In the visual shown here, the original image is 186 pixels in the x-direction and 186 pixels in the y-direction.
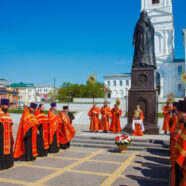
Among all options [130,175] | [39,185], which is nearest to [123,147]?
[130,175]

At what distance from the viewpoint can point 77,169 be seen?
6.39 m

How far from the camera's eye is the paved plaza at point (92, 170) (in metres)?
5.36

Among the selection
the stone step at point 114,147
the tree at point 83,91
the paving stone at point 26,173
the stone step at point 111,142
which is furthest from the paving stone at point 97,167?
the tree at point 83,91

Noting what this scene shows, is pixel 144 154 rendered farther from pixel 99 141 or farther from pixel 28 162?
pixel 28 162

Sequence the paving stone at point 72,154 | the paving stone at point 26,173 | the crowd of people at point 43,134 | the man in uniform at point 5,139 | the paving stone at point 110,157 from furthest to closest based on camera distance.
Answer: the paving stone at point 72,154, the paving stone at point 110,157, the man in uniform at point 5,139, the paving stone at point 26,173, the crowd of people at point 43,134

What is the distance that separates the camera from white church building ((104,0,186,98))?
5106 centimetres

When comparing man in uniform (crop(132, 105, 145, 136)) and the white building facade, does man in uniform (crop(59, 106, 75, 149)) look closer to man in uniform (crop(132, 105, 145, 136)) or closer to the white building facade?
man in uniform (crop(132, 105, 145, 136))

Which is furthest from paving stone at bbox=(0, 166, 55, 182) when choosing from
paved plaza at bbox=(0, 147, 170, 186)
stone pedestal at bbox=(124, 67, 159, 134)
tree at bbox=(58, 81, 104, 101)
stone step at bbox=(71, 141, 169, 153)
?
tree at bbox=(58, 81, 104, 101)

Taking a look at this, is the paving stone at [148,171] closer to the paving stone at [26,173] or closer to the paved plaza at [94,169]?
the paved plaza at [94,169]

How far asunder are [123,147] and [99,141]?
6.22 feet

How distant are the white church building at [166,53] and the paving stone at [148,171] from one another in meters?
46.8

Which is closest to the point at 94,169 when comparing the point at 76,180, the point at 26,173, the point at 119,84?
the point at 76,180


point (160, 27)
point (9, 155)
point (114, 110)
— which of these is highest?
point (160, 27)

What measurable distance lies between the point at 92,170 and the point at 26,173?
191 cm
